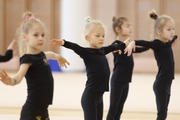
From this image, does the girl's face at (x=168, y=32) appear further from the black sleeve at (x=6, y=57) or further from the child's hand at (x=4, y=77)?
the child's hand at (x=4, y=77)

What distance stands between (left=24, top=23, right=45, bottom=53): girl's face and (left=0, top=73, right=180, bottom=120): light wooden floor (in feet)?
6.11

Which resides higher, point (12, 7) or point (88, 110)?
point (12, 7)

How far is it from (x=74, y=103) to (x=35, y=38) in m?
3.29

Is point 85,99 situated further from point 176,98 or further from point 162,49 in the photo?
point 176,98

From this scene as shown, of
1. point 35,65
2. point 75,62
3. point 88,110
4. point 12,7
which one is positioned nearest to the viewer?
point 35,65

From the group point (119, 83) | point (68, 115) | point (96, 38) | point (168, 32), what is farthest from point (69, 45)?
point (68, 115)

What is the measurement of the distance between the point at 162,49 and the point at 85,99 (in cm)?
126

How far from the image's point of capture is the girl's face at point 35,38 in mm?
3676

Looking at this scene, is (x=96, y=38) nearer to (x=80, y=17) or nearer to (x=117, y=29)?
(x=117, y=29)

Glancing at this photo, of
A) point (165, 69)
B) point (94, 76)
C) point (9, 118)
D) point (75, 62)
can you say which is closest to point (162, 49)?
point (165, 69)

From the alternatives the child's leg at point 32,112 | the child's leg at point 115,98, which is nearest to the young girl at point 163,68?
the child's leg at point 115,98

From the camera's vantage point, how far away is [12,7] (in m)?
14.2

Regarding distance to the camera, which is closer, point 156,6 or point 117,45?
point 117,45

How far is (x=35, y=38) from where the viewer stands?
369 centimetres
